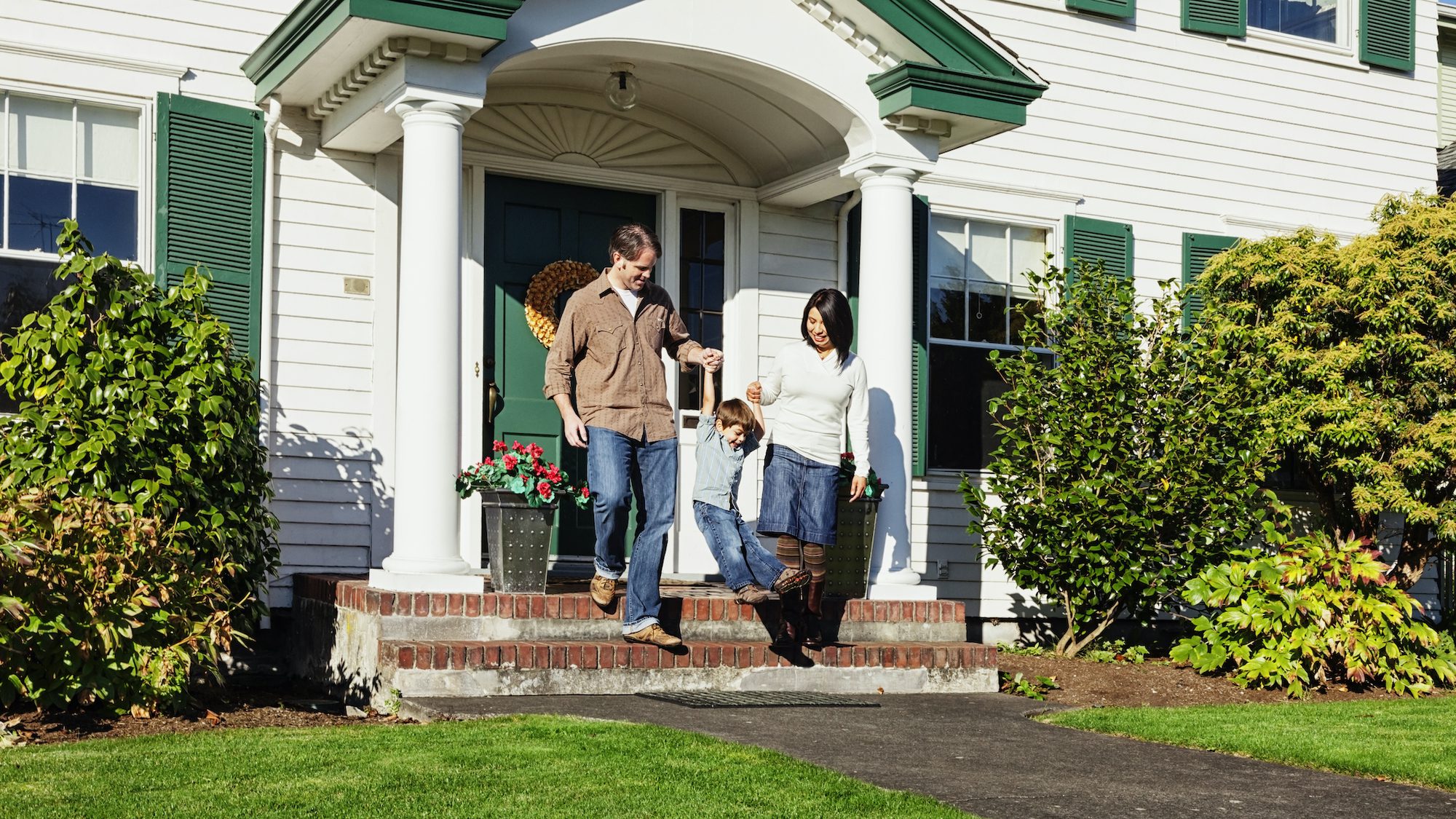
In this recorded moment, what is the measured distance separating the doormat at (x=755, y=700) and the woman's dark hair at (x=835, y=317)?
5.01 ft

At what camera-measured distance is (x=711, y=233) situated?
9453 millimetres

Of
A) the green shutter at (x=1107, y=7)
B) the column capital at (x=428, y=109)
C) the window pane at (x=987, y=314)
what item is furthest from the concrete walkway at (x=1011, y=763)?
the green shutter at (x=1107, y=7)

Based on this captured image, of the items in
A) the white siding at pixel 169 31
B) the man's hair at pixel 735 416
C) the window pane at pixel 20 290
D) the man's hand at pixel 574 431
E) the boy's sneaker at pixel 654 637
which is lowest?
the boy's sneaker at pixel 654 637

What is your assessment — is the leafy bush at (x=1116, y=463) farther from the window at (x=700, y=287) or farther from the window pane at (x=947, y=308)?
the window at (x=700, y=287)

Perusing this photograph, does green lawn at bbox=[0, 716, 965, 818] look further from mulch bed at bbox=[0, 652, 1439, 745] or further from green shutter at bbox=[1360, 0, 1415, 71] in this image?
green shutter at bbox=[1360, 0, 1415, 71]

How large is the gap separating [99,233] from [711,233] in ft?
11.3

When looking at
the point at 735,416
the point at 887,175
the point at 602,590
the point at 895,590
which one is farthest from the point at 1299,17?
the point at 602,590

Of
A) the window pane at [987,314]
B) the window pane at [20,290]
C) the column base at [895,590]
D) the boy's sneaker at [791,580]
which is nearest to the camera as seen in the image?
the boy's sneaker at [791,580]

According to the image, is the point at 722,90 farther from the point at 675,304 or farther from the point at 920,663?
the point at 920,663

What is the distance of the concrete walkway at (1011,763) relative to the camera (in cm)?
467

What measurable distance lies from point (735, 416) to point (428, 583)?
152cm

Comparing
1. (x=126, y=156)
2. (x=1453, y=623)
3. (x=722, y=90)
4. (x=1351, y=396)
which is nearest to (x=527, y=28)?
(x=722, y=90)

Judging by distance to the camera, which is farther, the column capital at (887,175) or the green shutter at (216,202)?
the column capital at (887,175)

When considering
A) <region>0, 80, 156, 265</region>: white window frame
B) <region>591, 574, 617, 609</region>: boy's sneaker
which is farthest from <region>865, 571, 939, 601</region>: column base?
<region>0, 80, 156, 265</region>: white window frame
